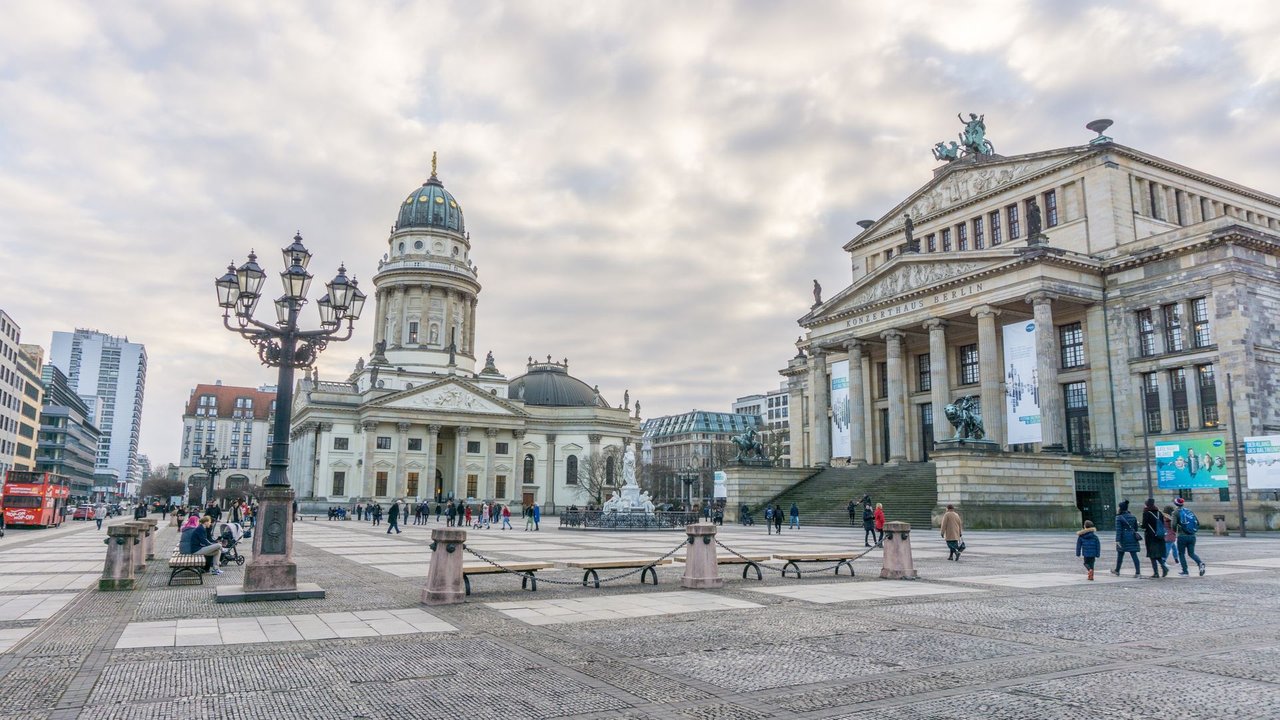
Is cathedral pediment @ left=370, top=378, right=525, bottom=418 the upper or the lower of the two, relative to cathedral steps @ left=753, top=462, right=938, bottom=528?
upper

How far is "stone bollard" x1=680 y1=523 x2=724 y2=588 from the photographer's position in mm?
15391

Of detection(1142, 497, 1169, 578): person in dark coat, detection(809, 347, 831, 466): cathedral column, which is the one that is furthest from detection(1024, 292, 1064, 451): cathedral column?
detection(1142, 497, 1169, 578): person in dark coat

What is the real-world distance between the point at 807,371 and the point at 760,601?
210 feet

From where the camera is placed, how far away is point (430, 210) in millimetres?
97500

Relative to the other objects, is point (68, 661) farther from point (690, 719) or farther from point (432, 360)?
point (432, 360)

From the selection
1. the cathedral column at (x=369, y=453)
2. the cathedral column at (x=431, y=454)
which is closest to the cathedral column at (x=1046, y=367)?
the cathedral column at (x=431, y=454)

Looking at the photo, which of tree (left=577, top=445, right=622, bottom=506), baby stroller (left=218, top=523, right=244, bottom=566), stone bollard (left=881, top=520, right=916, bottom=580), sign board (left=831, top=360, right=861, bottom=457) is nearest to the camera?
stone bollard (left=881, top=520, right=916, bottom=580)

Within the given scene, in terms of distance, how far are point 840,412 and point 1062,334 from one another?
1465 cm

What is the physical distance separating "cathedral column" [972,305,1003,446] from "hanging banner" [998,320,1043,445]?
1.20 ft

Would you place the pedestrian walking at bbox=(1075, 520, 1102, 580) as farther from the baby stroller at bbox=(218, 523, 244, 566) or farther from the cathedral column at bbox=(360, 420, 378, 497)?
the cathedral column at bbox=(360, 420, 378, 497)

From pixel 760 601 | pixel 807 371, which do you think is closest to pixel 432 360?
pixel 807 371

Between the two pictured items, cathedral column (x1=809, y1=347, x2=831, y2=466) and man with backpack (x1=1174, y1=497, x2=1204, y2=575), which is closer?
man with backpack (x1=1174, y1=497, x2=1204, y2=575)

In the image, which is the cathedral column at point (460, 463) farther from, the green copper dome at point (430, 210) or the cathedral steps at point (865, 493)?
the cathedral steps at point (865, 493)

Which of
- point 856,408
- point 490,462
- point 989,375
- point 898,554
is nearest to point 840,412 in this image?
point 856,408
